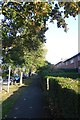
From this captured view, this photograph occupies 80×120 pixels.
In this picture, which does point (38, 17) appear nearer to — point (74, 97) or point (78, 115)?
point (74, 97)

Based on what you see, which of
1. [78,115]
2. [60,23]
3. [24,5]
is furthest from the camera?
[60,23]

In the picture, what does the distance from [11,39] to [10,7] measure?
17.4 feet

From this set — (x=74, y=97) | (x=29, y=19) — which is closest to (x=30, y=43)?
(x=29, y=19)

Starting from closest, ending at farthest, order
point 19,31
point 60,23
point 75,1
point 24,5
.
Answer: point 75,1 < point 24,5 < point 60,23 < point 19,31

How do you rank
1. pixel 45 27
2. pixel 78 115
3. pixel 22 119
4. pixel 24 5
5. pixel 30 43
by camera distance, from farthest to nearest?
pixel 30 43, pixel 22 119, pixel 45 27, pixel 24 5, pixel 78 115

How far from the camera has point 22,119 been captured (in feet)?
39.9

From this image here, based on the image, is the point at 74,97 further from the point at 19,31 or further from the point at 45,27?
the point at 19,31

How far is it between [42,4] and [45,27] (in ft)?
9.27

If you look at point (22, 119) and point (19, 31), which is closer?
point (22, 119)

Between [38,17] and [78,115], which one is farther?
[38,17]

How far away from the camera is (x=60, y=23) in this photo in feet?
32.0

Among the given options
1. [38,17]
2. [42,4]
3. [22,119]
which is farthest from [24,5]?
[22,119]

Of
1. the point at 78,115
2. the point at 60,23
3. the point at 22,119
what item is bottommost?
the point at 22,119

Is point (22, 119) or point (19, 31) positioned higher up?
point (19, 31)
